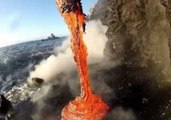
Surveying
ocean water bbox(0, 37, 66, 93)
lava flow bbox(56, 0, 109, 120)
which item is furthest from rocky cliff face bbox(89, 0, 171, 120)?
ocean water bbox(0, 37, 66, 93)

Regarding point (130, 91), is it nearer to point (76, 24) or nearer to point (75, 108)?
point (75, 108)

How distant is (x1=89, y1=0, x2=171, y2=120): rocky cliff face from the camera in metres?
18.8

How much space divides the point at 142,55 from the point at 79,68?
11.8 meters

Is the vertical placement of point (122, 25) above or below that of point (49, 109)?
above

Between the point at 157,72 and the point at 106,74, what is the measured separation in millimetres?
5635

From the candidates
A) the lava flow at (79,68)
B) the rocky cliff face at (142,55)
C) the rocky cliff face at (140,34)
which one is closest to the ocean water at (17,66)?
the rocky cliff face at (140,34)

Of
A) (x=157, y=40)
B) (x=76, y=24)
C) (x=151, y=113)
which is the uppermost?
(x=76, y=24)

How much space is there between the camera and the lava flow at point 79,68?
13.8 meters

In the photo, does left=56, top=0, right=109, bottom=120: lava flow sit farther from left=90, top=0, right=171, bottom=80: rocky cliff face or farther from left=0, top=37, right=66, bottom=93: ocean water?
left=0, top=37, right=66, bottom=93: ocean water

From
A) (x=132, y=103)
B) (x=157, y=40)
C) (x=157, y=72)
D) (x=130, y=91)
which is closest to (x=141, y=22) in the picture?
(x=157, y=40)

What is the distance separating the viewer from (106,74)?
27.4 m

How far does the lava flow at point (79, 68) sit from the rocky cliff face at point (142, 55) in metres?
2.25

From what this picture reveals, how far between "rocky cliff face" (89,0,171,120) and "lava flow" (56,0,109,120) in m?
2.25

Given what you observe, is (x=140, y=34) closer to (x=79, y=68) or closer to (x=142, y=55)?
(x=142, y=55)
